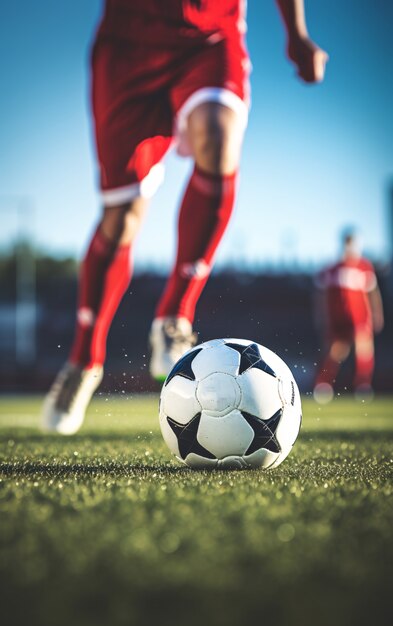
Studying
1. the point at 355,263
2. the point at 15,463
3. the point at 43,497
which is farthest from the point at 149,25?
the point at 355,263

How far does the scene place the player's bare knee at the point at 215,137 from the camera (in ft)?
10.3

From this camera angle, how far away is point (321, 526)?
143 centimetres

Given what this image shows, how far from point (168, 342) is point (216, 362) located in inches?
34.2

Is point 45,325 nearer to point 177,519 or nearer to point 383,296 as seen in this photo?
point 383,296

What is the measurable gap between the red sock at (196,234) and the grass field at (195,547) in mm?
1221

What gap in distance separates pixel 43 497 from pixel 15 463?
33.1 inches

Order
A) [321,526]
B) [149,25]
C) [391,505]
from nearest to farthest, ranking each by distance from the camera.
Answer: [321,526] → [391,505] → [149,25]

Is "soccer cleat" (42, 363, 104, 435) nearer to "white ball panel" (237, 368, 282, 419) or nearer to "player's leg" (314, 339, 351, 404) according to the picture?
"white ball panel" (237, 368, 282, 419)

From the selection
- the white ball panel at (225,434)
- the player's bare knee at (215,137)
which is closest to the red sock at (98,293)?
the player's bare knee at (215,137)

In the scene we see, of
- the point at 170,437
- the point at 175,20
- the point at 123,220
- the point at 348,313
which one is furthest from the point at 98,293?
the point at 348,313

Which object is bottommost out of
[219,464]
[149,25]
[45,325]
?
[45,325]

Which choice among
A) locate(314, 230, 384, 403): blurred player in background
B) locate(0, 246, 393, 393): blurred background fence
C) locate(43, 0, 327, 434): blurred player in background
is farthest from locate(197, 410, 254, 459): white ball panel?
locate(0, 246, 393, 393): blurred background fence

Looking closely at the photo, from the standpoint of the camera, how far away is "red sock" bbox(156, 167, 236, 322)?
3.33m

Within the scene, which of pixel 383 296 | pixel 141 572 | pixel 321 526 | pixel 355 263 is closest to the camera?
pixel 141 572
